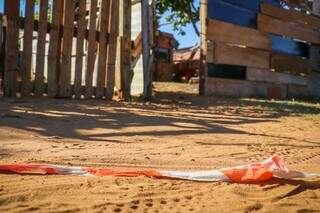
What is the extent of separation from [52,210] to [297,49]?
41.4 feet

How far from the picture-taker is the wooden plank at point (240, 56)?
11.1 m

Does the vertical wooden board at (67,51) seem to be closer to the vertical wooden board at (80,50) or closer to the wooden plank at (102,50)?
the vertical wooden board at (80,50)

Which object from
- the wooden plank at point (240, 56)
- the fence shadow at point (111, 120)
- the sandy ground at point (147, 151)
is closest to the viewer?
the sandy ground at point (147, 151)

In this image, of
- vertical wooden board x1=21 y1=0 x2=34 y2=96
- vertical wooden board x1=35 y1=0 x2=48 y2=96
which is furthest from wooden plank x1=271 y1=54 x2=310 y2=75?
vertical wooden board x1=21 y1=0 x2=34 y2=96

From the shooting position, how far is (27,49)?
23.6ft

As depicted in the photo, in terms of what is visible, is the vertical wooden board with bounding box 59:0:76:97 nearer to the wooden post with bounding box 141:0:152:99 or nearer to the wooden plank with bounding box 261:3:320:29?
the wooden post with bounding box 141:0:152:99

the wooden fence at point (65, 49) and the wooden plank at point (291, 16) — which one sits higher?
the wooden plank at point (291, 16)

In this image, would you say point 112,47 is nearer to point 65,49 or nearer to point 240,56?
point 65,49

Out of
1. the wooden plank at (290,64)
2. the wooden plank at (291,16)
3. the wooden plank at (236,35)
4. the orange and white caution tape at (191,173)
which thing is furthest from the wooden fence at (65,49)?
the wooden plank at (290,64)

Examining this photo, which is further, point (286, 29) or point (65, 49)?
point (286, 29)

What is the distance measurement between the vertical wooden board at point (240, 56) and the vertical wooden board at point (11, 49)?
5285 millimetres

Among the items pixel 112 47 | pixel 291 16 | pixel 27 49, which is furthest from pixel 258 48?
pixel 27 49

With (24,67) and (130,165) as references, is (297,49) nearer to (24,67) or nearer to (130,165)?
(24,67)

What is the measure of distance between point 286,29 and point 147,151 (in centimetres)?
1035
